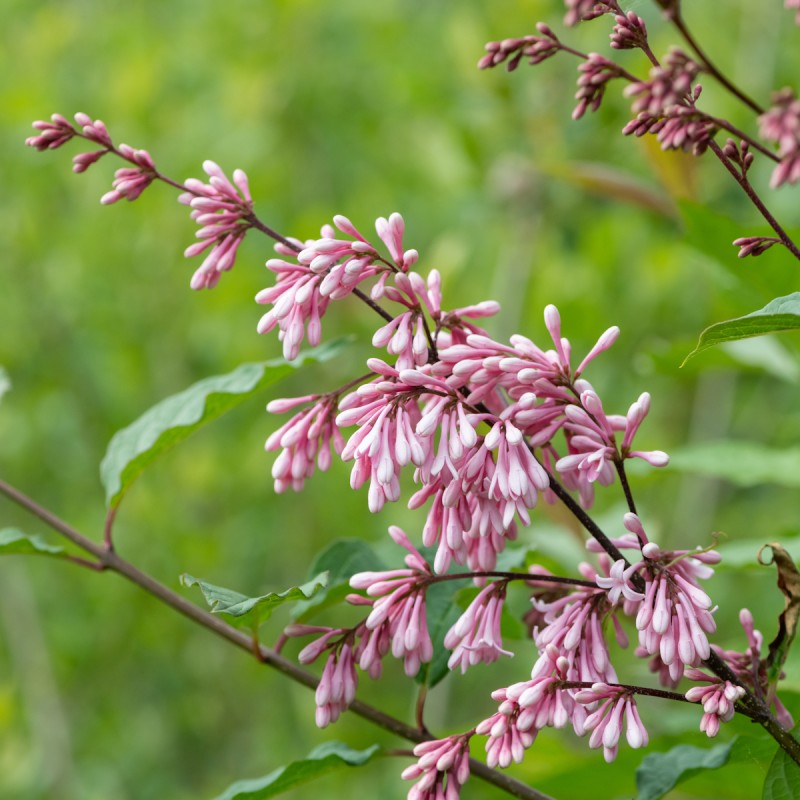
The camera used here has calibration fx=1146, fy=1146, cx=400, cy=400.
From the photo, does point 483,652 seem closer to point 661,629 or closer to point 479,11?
point 661,629

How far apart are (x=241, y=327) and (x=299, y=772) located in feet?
Result: 8.80

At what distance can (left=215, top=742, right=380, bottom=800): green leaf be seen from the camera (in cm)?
122

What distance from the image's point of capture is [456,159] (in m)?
3.63

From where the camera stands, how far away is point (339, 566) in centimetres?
138

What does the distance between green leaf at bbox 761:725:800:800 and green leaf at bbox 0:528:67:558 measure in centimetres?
79

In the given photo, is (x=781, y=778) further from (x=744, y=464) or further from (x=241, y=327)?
(x=241, y=327)

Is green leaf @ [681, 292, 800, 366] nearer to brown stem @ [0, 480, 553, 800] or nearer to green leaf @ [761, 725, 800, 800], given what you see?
green leaf @ [761, 725, 800, 800]

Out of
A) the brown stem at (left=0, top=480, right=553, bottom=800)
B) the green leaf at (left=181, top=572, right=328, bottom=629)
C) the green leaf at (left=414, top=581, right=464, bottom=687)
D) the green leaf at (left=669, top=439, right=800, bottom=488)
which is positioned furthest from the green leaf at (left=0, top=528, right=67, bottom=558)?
the green leaf at (left=669, top=439, right=800, bottom=488)

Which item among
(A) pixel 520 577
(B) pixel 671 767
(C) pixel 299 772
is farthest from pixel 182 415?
(B) pixel 671 767

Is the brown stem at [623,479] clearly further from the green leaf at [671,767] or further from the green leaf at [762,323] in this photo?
the green leaf at [671,767]

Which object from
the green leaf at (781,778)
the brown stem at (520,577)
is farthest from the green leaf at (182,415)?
the green leaf at (781,778)

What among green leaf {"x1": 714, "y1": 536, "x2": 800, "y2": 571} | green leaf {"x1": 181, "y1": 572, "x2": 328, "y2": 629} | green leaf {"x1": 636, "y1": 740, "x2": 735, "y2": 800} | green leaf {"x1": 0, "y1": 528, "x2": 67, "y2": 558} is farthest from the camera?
green leaf {"x1": 714, "y1": 536, "x2": 800, "y2": 571}

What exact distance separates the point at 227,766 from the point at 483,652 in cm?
323

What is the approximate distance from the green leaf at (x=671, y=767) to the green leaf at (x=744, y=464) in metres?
0.72
